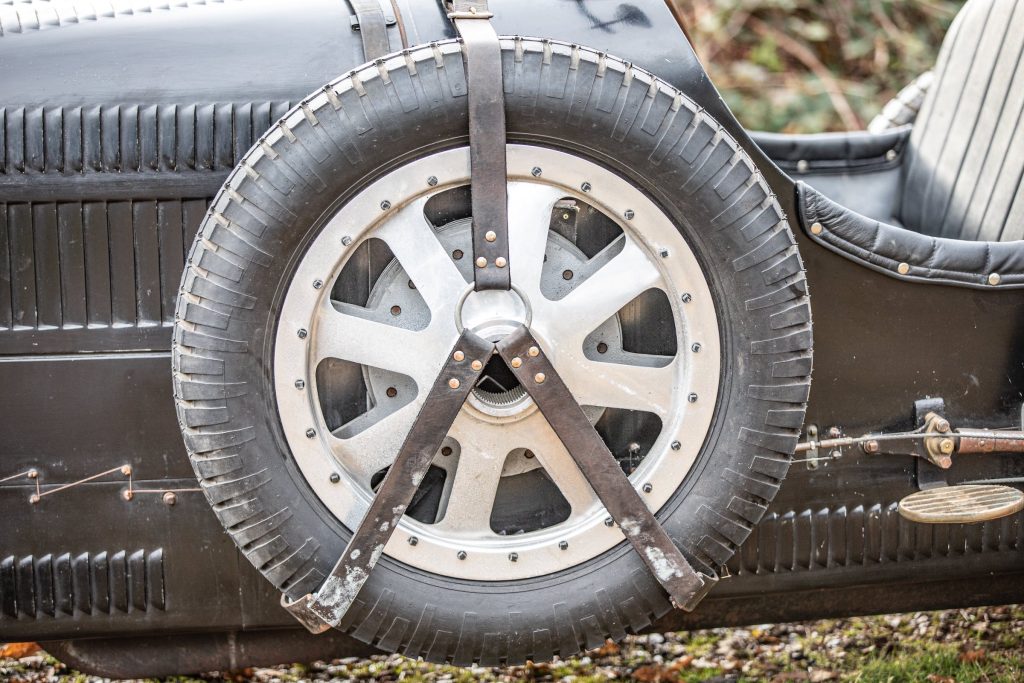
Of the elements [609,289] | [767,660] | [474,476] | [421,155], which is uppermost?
[421,155]

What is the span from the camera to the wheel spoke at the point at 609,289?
1.67 metres

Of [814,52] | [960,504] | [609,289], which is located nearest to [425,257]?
[609,289]

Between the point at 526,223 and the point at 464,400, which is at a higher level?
the point at 526,223

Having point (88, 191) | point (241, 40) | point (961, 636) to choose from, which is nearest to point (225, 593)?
point (88, 191)

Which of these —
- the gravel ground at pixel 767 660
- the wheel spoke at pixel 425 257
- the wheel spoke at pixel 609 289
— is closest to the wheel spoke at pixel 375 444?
the wheel spoke at pixel 425 257

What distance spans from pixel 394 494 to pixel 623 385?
0.42 m

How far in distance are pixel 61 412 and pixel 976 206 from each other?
1940 mm

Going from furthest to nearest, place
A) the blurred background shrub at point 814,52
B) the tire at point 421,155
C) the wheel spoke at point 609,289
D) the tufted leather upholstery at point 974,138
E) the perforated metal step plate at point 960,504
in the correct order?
the blurred background shrub at point 814,52 < the tufted leather upholstery at point 974,138 < the perforated metal step plate at point 960,504 < the wheel spoke at point 609,289 < the tire at point 421,155

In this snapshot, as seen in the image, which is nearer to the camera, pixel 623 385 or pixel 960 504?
pixel 623 385

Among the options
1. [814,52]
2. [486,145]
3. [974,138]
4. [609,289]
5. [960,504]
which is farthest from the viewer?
[814,52]

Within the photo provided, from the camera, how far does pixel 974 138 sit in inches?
93.9

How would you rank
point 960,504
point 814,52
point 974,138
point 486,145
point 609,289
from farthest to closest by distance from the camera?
point 814,52 < point 974,138 < point 960,504 < point 609,289 < point 486,145

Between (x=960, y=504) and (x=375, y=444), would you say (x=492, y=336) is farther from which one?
(x=960, y=504)

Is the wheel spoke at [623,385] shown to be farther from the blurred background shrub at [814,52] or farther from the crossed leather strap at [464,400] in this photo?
the blurred background shrub at [814,52]
